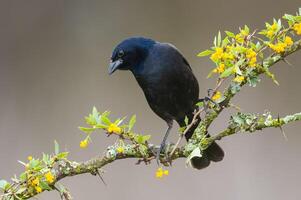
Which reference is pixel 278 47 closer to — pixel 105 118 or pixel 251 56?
pixel 251 56

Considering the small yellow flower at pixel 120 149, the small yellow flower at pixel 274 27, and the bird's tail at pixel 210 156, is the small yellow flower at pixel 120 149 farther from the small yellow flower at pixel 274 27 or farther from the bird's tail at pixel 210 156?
the bird's tail at pixel 210 156

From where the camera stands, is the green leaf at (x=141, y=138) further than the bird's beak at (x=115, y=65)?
No

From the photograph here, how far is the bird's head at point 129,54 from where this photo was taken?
9.55 feet

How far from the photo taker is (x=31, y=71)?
441 cm

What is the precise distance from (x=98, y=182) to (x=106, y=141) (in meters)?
0.25

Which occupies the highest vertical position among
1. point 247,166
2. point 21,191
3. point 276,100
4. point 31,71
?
point 21,191

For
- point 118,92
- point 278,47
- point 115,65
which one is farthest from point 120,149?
point 118,92

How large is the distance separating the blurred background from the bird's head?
1.28 metres

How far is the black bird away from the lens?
9.57 feet

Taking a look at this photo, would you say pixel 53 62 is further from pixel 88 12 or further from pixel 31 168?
pixel 31 168

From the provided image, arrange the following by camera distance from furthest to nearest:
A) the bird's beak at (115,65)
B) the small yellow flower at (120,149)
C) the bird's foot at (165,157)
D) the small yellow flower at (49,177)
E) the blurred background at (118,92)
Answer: the blurred background at (118,92) < the bird's beak at (115,65) < the bird's foot at (165,157) < the small yellow flower at (120,149) < the small yellow flower at (49,177)

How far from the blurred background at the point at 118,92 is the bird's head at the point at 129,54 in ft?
4.21

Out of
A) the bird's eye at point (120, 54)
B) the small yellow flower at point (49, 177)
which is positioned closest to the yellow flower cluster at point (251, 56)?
the small yellow flower at point (49, 177)

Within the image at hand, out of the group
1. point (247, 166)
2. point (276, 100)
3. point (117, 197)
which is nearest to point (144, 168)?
point (117, 197)
